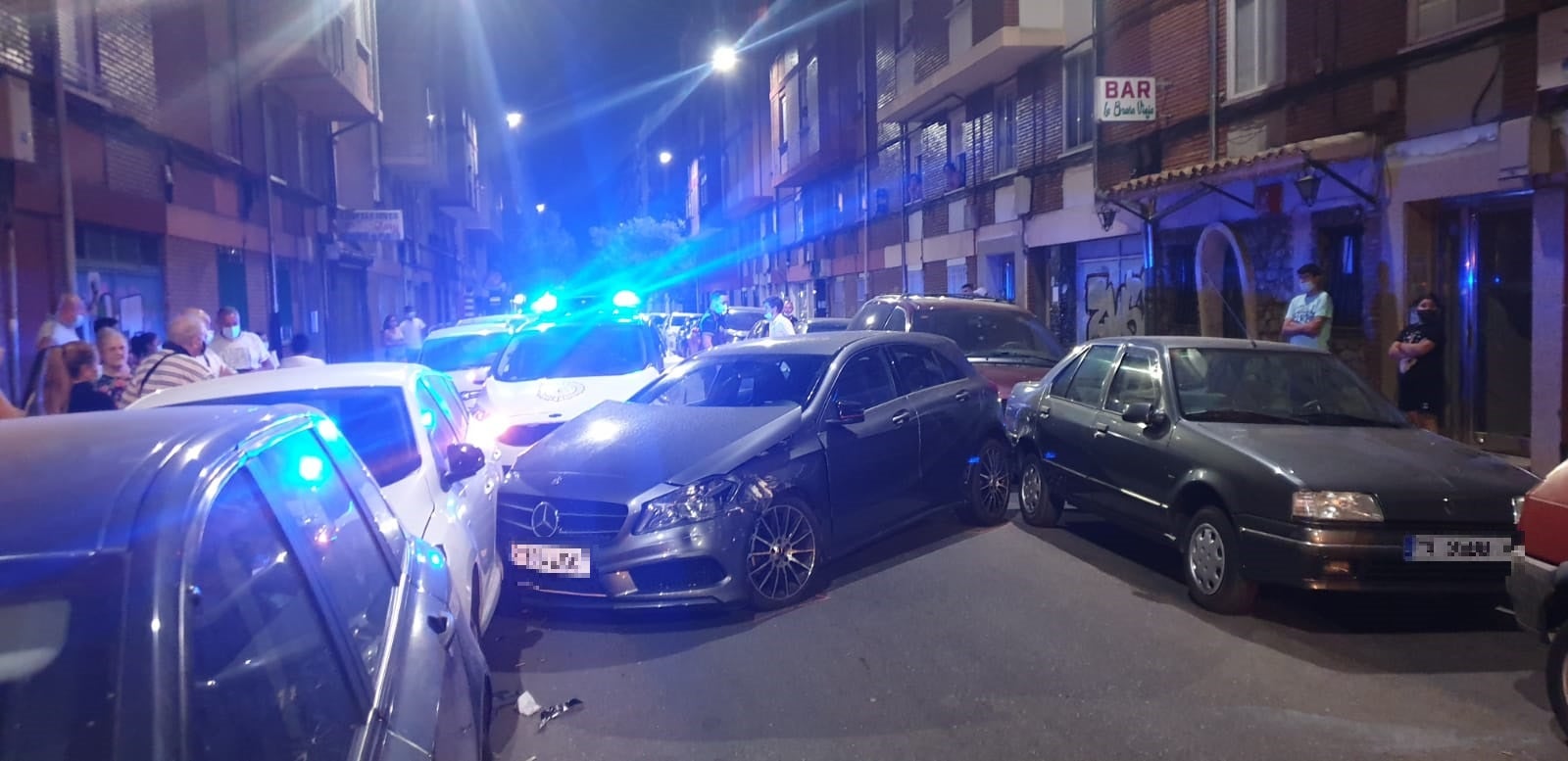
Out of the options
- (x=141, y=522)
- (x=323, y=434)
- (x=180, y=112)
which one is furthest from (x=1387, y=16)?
(x=180, y=112)

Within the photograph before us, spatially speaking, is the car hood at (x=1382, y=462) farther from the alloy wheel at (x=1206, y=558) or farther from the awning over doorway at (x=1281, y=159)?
the awning over doorway at (x=1281, y=159)

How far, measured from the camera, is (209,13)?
16.7 m

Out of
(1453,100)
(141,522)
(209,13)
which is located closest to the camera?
Result: (141,522)

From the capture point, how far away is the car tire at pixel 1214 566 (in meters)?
6.25

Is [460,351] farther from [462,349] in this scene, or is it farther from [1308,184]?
[1308,184]

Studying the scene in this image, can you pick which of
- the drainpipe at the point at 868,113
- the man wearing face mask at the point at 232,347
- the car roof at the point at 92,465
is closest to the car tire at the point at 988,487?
the car roof at the point at 92,465

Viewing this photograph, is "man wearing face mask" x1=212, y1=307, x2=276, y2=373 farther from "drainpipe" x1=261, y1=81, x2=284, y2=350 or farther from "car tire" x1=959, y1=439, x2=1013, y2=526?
"car tire" x1=959, y1=439, x2=1013, y2=526

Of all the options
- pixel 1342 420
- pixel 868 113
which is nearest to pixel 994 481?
pixel 1342 420

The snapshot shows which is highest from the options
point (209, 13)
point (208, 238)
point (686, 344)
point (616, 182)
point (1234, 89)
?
point (616, 182)

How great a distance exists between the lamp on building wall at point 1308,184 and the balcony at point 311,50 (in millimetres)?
14877

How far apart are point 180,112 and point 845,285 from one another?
20431mm

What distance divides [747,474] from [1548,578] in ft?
12.5

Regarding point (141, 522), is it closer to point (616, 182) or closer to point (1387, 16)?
point (1387, 16)

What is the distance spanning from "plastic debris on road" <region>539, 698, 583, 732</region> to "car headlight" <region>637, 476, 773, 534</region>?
3.78 ft
